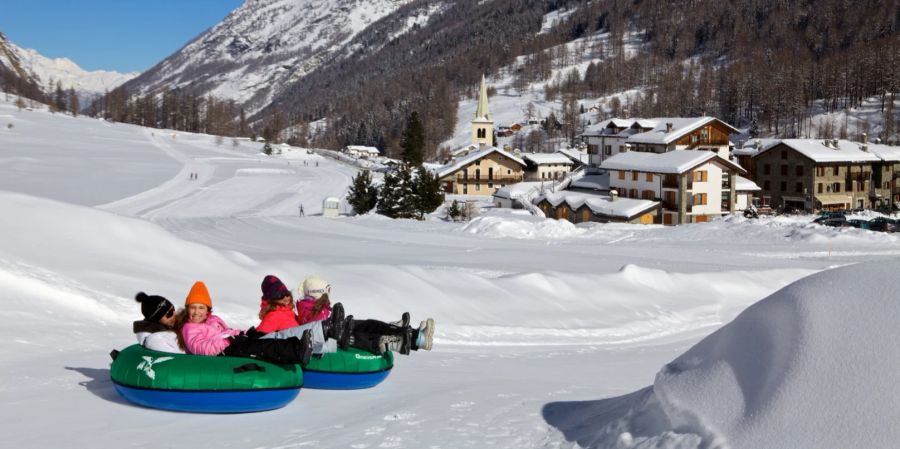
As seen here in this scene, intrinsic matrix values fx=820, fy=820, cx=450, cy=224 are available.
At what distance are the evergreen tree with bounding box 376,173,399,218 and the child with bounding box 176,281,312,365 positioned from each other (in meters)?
44.5

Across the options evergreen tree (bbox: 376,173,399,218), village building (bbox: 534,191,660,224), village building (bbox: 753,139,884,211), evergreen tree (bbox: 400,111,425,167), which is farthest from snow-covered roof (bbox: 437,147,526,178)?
evergreen tree (bbox: 376,173,399,218)

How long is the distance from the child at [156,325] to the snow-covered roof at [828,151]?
227ft

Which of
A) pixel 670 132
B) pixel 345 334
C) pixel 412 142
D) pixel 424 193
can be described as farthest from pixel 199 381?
pixel 670 132

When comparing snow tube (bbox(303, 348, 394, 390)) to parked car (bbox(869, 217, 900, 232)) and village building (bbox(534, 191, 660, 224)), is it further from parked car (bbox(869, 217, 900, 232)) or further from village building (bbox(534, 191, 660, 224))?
village building (bbox(534, 191, 660, 224))

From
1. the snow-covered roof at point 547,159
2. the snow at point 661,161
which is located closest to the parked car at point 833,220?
the snow at point 661,161

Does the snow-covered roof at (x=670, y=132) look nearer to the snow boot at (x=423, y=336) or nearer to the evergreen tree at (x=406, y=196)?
the evergreen tree at (x=406, y=196)

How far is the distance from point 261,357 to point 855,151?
75450mm

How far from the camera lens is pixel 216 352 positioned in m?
8.82

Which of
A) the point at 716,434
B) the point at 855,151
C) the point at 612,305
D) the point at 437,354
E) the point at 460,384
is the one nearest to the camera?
the point at 716,434

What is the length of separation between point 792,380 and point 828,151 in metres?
72.7

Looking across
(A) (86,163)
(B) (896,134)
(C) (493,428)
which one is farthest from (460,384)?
(B) (896,134)

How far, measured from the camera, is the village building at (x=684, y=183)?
61031mm

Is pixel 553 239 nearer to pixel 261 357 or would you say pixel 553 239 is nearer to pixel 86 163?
pixel 261 357

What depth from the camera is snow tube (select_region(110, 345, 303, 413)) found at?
27.8 feet
